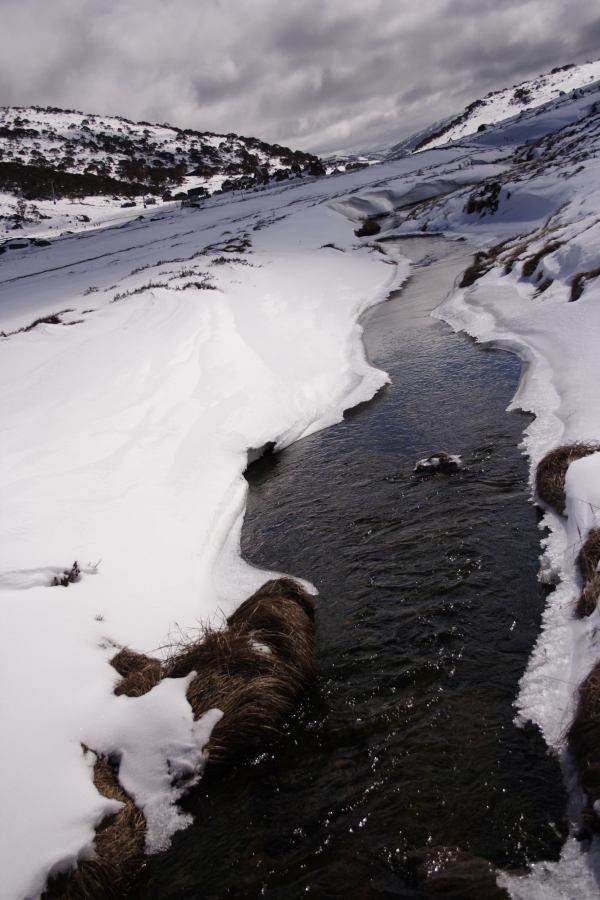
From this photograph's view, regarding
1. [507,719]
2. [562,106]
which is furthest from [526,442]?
[562,106]

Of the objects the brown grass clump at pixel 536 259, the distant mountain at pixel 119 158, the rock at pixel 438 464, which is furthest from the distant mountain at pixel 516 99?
the rock at pixel 438 464

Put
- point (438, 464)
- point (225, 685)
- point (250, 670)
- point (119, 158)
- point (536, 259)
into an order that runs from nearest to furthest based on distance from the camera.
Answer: point (225, 685), point (250, 670), point (438, 464), point (536, 259), point (119, 158)

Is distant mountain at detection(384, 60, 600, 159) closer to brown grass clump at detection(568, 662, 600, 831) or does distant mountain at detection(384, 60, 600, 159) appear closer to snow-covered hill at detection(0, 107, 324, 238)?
snow-covered hill at detection(0, 107, 324, 238)

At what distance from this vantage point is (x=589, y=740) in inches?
176

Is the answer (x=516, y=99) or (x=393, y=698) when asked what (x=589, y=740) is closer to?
(x=393, y=698)

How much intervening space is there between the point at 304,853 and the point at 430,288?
23063 millimetres

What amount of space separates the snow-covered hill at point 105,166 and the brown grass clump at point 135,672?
66460 mm

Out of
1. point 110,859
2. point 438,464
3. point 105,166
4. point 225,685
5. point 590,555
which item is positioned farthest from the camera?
point 105,166

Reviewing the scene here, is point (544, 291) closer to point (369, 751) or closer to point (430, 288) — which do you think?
point (430, 288)

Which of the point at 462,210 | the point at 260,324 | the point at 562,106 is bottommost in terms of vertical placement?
the point at 260,324

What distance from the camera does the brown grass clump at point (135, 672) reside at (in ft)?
18.6

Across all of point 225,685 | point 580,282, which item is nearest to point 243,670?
point 225,685

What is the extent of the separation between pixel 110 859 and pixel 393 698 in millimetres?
2862

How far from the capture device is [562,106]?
73.1 meters
